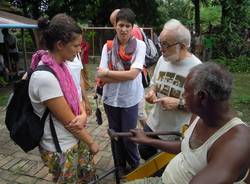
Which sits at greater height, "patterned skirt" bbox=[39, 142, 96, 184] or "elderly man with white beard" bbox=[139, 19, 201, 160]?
"elderly man with white beard" bbox=[139, 19, 201, 160]

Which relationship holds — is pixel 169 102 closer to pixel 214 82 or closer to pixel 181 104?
pixel 181 104

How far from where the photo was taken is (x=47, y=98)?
2.31 metres

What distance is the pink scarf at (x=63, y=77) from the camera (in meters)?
2.37

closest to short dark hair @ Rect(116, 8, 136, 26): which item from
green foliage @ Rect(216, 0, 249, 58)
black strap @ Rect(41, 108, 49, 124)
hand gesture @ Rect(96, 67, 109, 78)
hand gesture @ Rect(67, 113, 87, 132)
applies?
hand gesture @ Rect(96, 67, 109, 78)

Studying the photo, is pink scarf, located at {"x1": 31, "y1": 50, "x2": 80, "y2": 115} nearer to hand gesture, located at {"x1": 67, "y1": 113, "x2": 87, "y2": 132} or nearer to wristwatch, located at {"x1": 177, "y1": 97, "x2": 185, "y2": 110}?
hand gesture, located at {"x1": 67, "y1": 113, "x2": 87, "y2": 132}

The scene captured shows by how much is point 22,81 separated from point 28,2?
621 inches

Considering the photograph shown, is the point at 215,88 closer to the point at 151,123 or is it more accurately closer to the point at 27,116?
the point at 27,116

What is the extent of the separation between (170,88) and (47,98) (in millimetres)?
1104

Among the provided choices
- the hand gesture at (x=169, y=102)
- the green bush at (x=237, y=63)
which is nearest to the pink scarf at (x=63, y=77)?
the hand gesture at (x=169, y=102)

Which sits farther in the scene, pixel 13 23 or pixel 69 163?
pixel 13 23

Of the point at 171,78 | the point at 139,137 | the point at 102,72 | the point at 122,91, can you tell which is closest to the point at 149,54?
the point at 122,91

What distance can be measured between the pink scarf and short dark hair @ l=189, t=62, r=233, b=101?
37.0 inches

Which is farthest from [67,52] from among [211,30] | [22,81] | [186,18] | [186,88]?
[186,18]

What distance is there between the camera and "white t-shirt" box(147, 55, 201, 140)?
2902 millimetres
